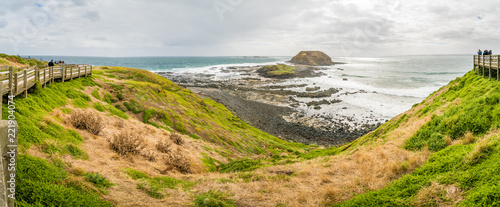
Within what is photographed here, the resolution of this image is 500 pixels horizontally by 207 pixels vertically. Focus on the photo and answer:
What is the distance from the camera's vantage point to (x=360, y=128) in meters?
35.4

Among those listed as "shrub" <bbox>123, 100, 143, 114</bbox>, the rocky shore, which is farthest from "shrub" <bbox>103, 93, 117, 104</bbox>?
the rocky shore

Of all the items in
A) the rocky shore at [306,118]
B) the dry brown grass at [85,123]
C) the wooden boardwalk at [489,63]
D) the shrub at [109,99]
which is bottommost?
the rocky shore at [306,118]

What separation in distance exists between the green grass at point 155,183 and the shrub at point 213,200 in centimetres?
144

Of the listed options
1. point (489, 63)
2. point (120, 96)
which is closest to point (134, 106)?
point (120, 96)

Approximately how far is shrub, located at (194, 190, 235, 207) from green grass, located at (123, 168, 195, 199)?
144 cm

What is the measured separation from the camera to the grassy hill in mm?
6121

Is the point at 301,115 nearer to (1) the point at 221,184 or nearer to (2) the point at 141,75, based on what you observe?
(2) the point at 141,75

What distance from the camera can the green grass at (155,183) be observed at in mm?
8500

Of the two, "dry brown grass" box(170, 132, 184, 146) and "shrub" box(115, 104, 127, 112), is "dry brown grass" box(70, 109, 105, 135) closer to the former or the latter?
"dry brown grass" box(170, 132, 184, 146)

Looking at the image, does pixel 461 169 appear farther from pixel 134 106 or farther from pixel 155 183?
pixel 134 106

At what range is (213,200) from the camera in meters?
7.81

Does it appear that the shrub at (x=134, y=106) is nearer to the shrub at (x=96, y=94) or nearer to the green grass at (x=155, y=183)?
the shrub at (x=96, y=94)

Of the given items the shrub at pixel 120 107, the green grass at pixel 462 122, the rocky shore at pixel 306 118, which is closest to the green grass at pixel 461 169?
the green grass at pixel 462 122

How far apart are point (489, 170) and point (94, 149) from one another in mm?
14175
